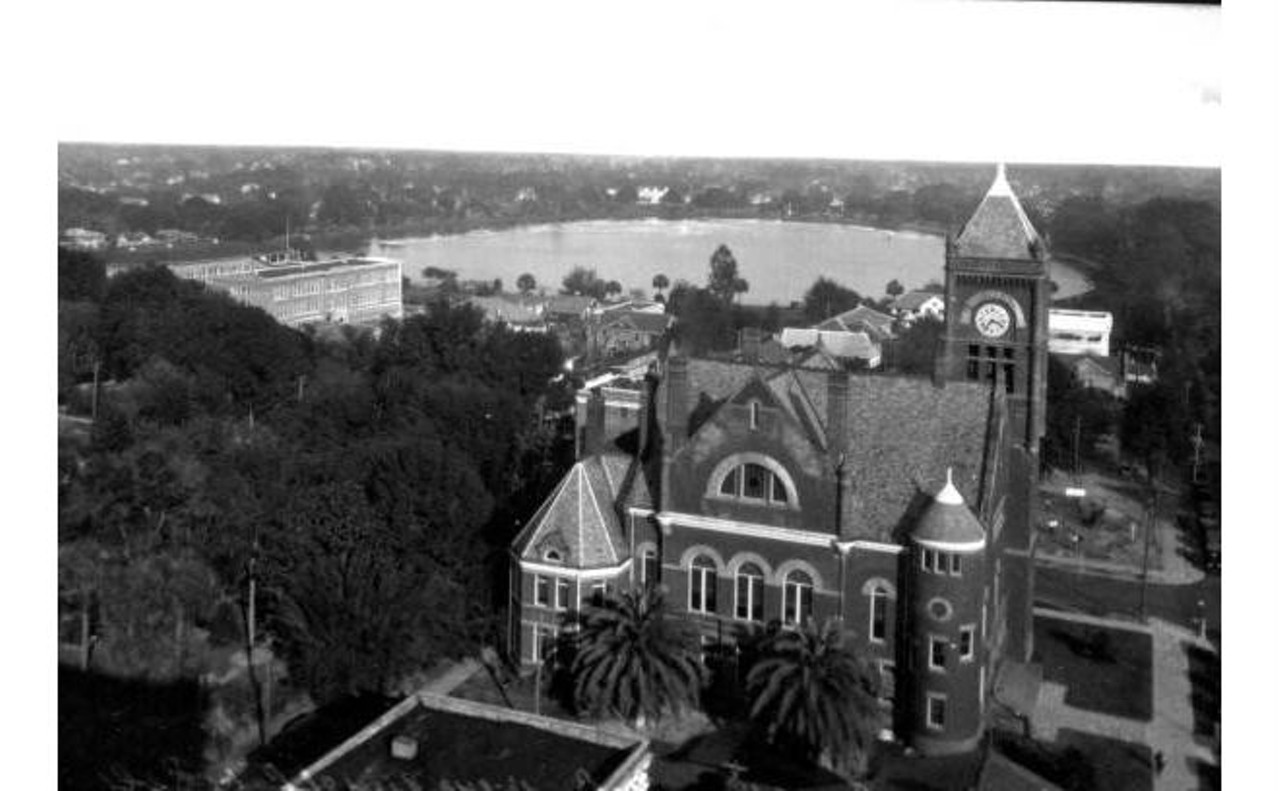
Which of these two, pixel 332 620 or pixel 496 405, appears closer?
pixel 332 620

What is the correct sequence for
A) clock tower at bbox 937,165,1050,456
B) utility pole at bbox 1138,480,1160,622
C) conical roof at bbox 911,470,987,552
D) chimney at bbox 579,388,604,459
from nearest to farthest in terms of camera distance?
conical roof at bbox 911,470,987,552, clock tower at bbox 937,165,1050,456, chimney at bbox 579,388,604,459, utility pole at bbox 1138,480,1160,622

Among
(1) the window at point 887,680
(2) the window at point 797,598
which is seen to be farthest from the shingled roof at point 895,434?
(1) the window at point 887,680

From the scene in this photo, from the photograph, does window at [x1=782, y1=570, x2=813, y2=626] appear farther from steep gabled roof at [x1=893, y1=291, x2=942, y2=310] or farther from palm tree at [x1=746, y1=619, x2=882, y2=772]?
steep gabled roof at [x1=893, y1=291, x2=942, y2=310]

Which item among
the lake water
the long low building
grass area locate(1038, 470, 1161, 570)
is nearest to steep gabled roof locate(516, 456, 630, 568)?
the lake water

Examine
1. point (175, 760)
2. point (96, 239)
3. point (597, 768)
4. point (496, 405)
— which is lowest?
point (175, 760)

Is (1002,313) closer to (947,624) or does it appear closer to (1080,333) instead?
(947,624)
